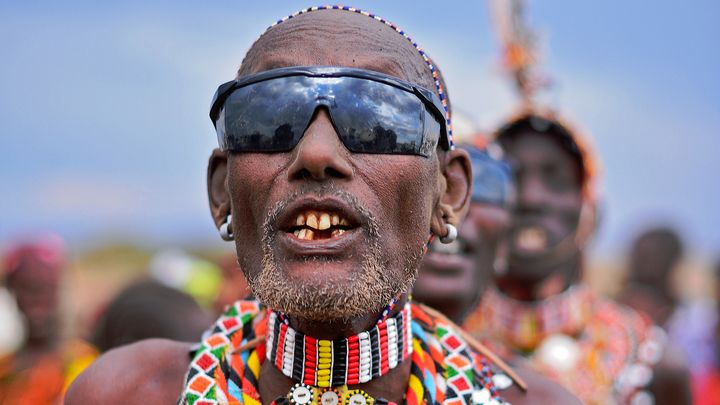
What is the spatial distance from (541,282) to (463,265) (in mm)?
1385

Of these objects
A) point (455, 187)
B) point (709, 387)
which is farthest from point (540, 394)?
point (709, 387)

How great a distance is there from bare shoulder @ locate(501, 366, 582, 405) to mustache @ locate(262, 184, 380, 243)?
788 millimetres

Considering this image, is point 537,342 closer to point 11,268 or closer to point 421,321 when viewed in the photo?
point 421,321

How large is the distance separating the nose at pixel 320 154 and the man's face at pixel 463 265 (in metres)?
1.81

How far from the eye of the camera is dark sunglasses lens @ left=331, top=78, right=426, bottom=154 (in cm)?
262

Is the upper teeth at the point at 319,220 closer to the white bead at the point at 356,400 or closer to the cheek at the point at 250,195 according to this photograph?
the cheek at the point at 250,195

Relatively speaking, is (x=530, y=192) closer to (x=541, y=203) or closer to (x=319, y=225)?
(x=541, y=203)

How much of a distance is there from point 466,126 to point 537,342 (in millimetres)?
1611

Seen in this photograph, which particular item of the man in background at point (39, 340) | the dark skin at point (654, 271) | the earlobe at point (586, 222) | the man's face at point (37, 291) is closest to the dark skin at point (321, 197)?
the earlobe at point (586, 222)

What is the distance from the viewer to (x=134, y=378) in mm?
2965

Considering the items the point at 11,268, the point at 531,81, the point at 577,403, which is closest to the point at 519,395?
the point at 577,403

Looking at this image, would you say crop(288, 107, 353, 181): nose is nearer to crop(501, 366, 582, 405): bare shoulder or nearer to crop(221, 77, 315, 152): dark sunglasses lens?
crop(221, 77, 315, 152): dark sunglasses lens

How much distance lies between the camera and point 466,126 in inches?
179

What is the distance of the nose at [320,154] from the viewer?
2.55m
